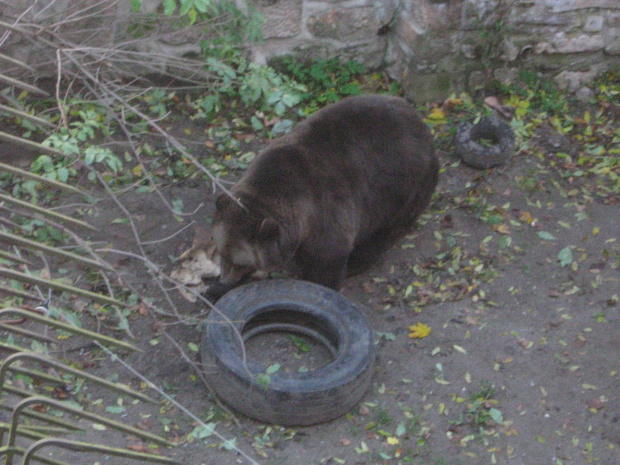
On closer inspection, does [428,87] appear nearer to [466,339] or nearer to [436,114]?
[436,114]

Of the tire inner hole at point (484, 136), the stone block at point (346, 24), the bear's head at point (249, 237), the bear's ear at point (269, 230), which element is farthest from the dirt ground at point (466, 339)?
the stone block at point (346, 24)

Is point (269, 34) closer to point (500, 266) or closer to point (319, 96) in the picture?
point (319, 96)

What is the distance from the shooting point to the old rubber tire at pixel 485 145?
21.2 feet

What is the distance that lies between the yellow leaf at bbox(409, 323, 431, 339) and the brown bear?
58 centimetres

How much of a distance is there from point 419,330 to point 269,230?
1317mm

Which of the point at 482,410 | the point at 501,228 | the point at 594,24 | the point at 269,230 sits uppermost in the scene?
the point at 594,24

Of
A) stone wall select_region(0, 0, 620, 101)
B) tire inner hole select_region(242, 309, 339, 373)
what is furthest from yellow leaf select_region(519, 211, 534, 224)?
tire inner hole select_region(242, 309, 339, 373)

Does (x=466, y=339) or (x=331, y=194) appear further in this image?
(x=466, y=339)

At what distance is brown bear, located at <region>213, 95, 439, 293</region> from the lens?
4.80 m

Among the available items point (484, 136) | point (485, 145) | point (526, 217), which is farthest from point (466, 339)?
point (484, 136)

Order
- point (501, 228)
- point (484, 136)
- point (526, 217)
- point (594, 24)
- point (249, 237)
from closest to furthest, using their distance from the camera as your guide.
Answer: point (249, 237) < point (501, 228) < point (526, 217) < point (484, 136) < point (594, 24)

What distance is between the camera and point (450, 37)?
6.74 meters

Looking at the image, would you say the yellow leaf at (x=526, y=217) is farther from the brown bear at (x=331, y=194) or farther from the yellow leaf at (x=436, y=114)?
the yellow leaf at (x=436, y=114)

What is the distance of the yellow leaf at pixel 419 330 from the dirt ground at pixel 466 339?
0.15ft
